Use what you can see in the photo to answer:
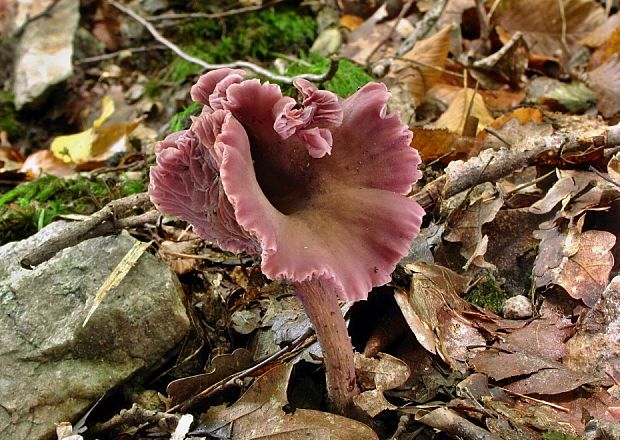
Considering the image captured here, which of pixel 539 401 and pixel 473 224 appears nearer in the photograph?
pixel 539 401

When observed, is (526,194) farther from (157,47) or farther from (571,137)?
(157,47)

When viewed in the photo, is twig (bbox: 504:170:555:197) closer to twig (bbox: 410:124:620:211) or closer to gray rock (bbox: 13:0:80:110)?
twig (bbox: 410:124:620:211)

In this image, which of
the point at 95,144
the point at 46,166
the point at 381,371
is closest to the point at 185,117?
the point at 95,144

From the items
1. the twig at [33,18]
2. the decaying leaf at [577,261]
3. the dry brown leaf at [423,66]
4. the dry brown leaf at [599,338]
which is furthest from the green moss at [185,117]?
the twig at [33,18]

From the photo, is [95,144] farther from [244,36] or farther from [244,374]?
[244,374]

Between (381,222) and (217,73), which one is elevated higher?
(217,73)

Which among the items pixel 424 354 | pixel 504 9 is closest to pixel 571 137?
pixel 424 354
